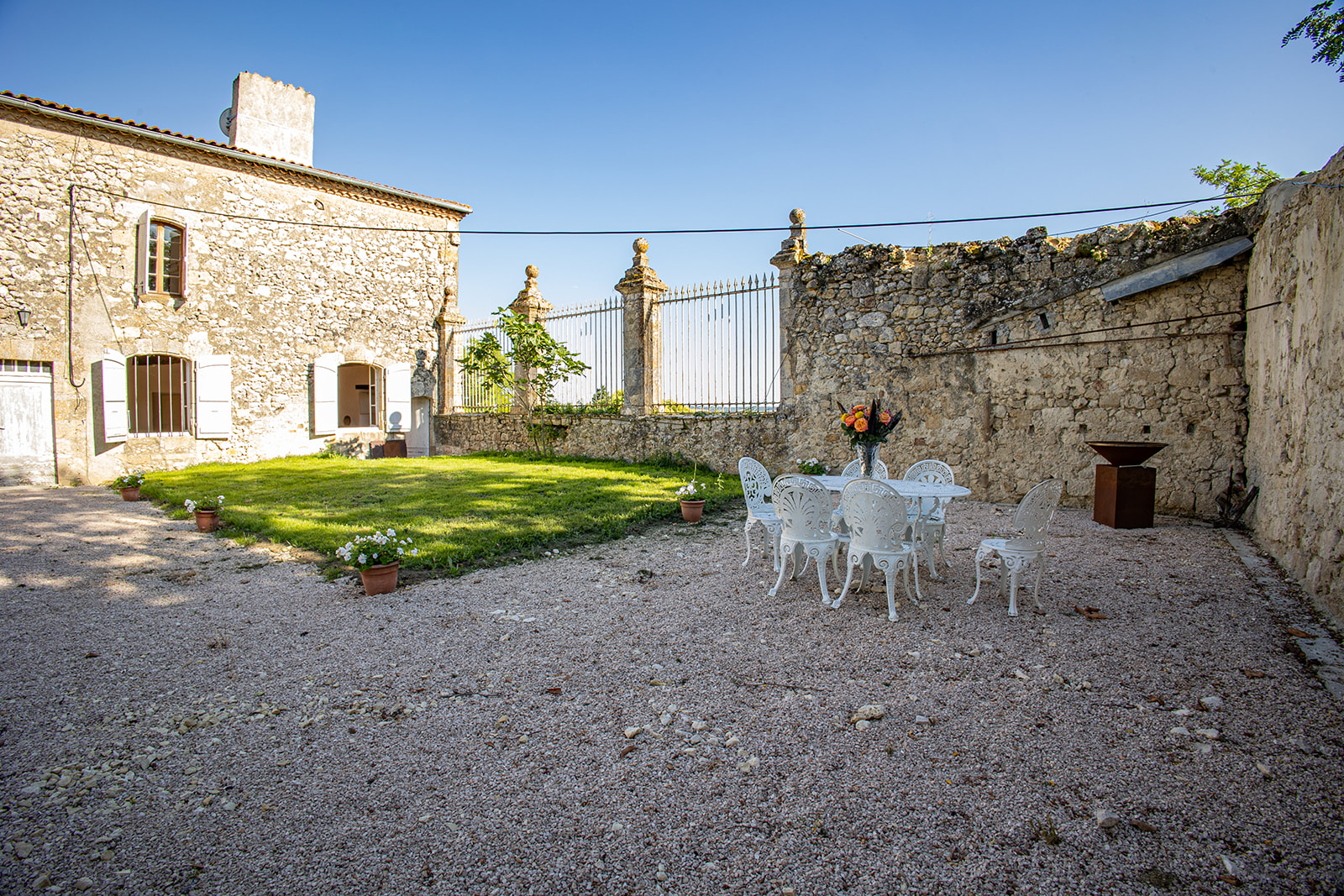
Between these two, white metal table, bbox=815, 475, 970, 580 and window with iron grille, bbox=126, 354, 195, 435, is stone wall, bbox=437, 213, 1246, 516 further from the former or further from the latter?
window with iron grille, bbox=126, 354, 195, 435

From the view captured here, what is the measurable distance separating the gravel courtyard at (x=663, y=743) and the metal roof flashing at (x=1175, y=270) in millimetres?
3585

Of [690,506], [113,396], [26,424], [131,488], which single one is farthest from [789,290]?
[26,424]

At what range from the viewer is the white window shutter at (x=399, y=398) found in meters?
13.7

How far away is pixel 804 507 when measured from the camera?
158 inches

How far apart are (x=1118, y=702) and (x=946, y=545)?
2898 mm

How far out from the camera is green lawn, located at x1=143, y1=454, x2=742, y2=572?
18.3ft

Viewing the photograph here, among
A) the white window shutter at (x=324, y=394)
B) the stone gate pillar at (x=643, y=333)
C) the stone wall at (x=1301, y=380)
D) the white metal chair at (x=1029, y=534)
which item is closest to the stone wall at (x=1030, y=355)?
the stone wall at (x=1301, y=380)

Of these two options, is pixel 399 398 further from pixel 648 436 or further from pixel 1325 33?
pixel 1325 33

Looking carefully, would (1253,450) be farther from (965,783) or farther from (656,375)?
(656,375)

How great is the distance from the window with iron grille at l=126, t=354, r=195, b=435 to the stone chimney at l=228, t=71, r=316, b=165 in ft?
15.1

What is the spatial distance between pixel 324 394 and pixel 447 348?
285 cm

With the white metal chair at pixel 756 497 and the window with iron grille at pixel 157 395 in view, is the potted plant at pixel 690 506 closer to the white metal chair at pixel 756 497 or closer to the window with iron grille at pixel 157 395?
the white metal chair at pixel 756 497

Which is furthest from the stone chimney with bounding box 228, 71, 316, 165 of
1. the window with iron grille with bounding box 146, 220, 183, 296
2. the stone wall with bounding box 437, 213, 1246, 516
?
the stone wall with bounding box 437, 213, 1246, 516

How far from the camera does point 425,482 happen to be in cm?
884
